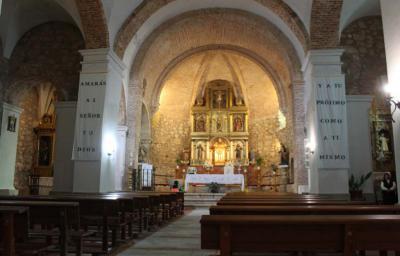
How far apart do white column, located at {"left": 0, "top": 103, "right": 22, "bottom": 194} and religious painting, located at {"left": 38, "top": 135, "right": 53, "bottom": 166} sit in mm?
3983

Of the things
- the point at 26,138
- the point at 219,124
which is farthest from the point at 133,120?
the point at 219,124

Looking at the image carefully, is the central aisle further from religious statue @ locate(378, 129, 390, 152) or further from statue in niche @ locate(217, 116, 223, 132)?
statue in niche @ locate(217, 116, 223, 132)

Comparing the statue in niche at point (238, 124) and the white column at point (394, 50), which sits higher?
the statue in niche at point (238, 124)

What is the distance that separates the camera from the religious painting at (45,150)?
16.5m

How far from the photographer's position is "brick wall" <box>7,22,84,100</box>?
12.2 m

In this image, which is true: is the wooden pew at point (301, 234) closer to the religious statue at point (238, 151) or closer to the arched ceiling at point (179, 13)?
the arched ceiling at point (179, 13)

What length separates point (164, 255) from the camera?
186 inches

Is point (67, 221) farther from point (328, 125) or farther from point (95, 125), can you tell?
point (328, 125)

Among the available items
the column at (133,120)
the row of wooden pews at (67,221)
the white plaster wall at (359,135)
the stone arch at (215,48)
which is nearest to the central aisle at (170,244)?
the row of wooden pews at (67,221)

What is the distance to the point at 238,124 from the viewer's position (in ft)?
69.6

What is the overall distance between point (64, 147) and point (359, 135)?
9.34 m

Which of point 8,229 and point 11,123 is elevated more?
point 11,123

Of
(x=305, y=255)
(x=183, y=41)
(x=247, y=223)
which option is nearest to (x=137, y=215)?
(x=305, y=255)

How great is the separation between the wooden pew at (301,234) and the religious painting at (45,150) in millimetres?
15621
